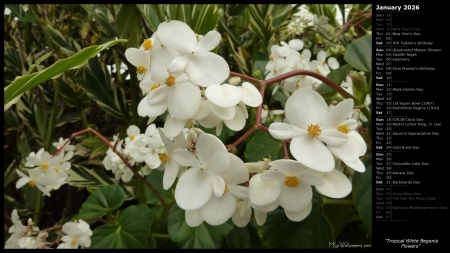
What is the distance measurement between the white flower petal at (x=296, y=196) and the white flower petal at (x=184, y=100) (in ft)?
0.39

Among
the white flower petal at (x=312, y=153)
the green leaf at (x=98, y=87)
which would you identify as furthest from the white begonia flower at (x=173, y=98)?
the green leaf at (x=98, y=87)

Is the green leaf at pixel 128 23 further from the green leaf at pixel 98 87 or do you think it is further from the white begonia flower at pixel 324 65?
the white begonia flower at pixel 324 65

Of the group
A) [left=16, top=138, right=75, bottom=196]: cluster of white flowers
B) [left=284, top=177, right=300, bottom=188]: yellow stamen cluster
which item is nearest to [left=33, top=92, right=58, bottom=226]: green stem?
[left=16, top=138, right=75, bottom=196]: cluster of white flowers

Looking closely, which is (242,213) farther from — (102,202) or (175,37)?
(102,202)

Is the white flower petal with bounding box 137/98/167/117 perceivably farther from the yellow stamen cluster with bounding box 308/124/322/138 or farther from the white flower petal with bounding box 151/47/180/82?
the yellow stamen cluster with bounding box 308/124/322/138

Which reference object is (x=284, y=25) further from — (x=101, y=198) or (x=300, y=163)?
(x=300, y=163)

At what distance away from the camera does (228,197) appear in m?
0.41

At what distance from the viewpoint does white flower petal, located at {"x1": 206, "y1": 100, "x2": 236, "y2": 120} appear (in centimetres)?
41

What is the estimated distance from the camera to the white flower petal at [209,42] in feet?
1.40

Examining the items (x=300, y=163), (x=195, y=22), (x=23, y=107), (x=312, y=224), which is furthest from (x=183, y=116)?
(x=23, y=107)

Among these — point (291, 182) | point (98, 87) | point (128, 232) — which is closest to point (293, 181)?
point (291, 182)

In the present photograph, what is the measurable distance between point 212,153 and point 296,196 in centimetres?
10

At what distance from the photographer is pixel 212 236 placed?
0.67 m

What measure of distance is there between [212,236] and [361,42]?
41 centimetres
